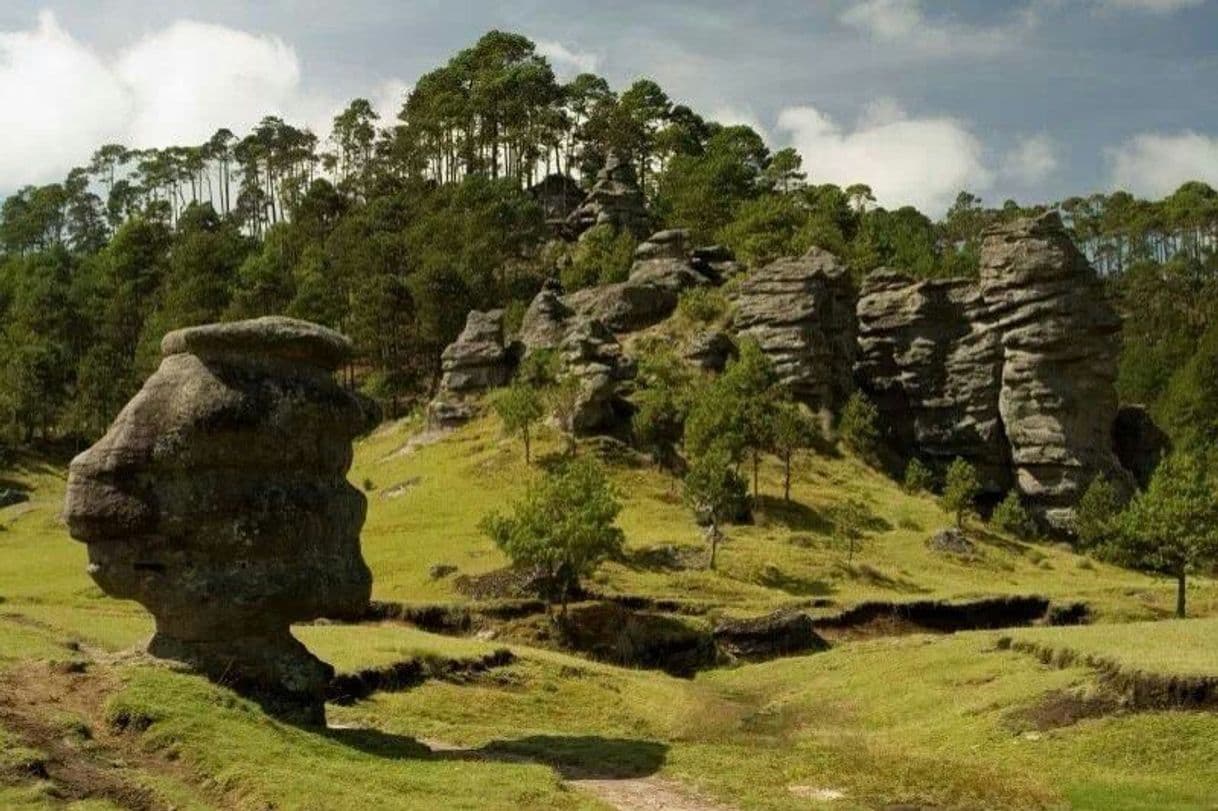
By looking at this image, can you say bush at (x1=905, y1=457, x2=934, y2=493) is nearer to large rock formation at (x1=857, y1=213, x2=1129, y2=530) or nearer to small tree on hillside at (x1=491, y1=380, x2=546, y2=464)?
large rock formation at (x1=857, y1=213, x2=1129, y2=530)

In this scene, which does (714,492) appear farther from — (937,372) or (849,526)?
(937,372)

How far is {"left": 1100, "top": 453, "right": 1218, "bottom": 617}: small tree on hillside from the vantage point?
6203 cm

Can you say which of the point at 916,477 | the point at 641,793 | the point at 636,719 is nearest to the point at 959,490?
the point at 916,477

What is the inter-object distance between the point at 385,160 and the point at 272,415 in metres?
151

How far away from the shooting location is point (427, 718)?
35.0 m

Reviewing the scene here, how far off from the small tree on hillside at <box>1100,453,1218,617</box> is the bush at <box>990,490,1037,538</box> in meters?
24.1

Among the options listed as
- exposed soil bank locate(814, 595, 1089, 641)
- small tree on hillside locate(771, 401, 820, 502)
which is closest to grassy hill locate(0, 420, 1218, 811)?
exposed soil bank locate(814, 595, 1089, 641)

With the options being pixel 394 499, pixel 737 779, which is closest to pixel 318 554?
pixel 737 779

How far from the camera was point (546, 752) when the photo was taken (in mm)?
29953

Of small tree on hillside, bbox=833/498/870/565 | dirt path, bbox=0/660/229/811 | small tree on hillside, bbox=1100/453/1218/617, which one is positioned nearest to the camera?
dirt path, bbox=0/660/229/811

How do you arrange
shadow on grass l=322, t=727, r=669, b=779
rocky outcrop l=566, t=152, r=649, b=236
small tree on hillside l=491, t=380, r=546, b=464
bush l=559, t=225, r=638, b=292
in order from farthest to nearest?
rocky outcrop l=566, t=152, r=649, b=236 → bush l=559, t=225, r=638, b=292 → small tree on hillside l=491, t=380, r=546, b=464 → shadow on grass l=322, t=727, r=669, b=779

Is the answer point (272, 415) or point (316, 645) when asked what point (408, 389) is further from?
point (272, 415)

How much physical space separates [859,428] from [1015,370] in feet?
50.8

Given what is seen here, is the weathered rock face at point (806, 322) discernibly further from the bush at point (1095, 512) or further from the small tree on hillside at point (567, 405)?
the bush at point (1095, 512)
